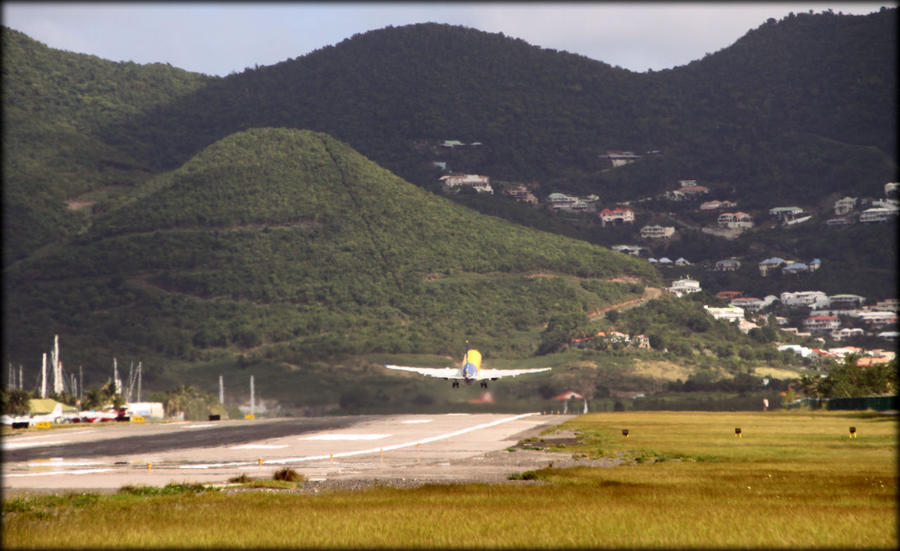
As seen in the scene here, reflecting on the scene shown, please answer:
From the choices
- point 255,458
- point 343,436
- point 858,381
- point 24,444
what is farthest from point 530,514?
point 858,381

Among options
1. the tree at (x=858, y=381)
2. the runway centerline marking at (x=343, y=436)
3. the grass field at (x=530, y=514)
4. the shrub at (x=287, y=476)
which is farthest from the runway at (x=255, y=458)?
the tree at (x=858, y=381)

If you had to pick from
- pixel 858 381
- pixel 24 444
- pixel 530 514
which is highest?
pixel 24 444

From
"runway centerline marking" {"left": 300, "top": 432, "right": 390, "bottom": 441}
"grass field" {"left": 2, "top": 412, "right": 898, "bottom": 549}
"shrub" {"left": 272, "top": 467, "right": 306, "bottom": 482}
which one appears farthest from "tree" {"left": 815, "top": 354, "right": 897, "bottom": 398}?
"shrub" {"left": 272, "top": 467, "right": 306, "bottom": 482}

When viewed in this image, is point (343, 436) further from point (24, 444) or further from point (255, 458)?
point (255, 458)

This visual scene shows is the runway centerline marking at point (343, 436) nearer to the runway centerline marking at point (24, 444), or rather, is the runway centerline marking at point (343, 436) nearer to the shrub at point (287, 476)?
the runway centerline marking at point (24, 444)

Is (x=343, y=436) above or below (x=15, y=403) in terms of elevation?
below

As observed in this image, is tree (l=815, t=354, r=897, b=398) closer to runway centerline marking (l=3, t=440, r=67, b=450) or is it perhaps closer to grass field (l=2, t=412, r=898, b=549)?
runway centerline marking (l=3, t=440, r=67, b=450)

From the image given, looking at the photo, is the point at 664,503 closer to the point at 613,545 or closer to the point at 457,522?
the point at 457,522
